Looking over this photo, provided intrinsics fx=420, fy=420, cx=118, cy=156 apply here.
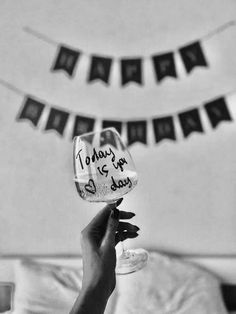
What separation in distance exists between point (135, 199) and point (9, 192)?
24.1 inches

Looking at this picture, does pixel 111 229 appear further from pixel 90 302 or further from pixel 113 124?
pixel 113 124

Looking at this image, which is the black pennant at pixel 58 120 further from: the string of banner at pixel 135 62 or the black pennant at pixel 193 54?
the black pennant at pixel 193 54

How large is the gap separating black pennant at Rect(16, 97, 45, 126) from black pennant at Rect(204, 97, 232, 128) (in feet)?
2.49

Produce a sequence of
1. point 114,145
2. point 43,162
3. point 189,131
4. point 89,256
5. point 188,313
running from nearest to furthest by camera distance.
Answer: point 89,256 → point 114,145 → point 188,313 → point 189,131 → point 43,162

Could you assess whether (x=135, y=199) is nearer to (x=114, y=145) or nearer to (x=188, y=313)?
(x=188, y=313)

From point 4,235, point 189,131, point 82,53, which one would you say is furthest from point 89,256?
point 4,235

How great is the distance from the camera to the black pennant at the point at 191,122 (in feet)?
6.07

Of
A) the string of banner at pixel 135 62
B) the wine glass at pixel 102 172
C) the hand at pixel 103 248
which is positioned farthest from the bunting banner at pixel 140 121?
the hand at pixel 103 248

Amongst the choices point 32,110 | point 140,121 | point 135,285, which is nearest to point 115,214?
point 135,285

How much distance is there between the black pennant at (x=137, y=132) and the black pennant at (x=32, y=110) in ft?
1.39

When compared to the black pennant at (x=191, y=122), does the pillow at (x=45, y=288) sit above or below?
below

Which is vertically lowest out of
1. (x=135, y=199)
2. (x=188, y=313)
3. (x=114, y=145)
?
(x=188, y=313)

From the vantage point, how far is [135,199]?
6.45 feet

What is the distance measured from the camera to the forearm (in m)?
0.57
